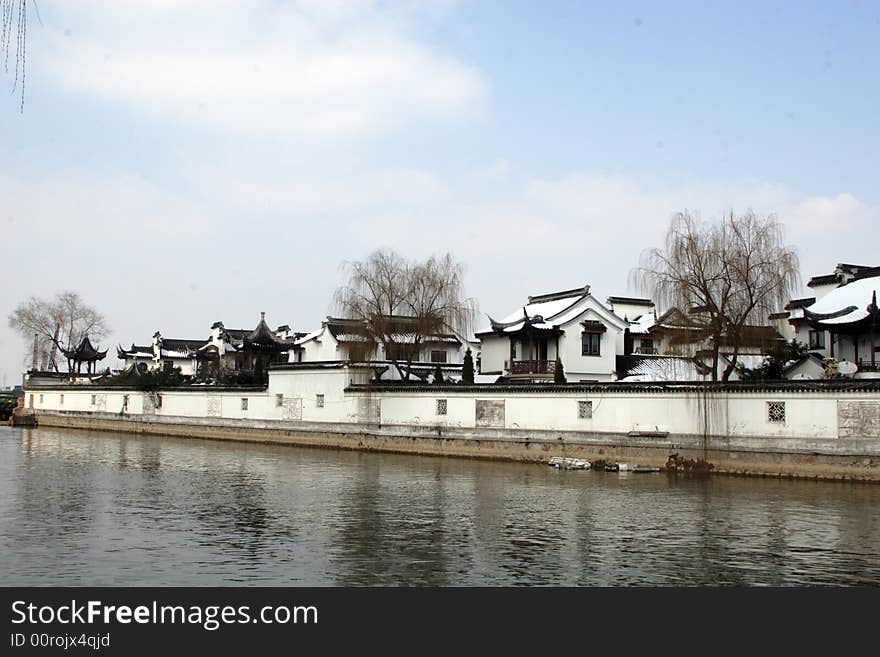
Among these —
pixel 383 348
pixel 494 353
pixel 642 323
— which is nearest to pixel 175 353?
pixel 383 348

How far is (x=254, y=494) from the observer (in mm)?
20547

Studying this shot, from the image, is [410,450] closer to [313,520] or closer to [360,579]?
[313,520]

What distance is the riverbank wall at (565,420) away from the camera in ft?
74.8

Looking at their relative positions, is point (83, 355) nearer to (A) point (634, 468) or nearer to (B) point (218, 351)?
(B) point (218, 351)

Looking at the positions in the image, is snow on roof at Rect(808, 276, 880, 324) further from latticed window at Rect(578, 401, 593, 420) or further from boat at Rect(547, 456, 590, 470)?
boat at Rect(547, 456, 590, 470)

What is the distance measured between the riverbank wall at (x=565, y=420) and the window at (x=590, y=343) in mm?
10470

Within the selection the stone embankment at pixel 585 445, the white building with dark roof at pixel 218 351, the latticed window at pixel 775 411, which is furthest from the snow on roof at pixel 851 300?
the white building with dark roof at pixel 218 351

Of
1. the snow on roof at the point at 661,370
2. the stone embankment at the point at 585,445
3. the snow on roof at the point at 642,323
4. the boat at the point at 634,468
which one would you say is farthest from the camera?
the snow on roof at the point at 642,323

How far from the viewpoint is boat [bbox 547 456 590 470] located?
2659 cm

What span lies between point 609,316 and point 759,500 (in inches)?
913

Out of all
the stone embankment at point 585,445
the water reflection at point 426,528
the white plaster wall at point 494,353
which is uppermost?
the white plaster wall at point 494,353

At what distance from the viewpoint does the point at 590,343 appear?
4159cm

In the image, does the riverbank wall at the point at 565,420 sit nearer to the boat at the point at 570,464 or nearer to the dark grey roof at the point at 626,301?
the boat at the point at 570,464

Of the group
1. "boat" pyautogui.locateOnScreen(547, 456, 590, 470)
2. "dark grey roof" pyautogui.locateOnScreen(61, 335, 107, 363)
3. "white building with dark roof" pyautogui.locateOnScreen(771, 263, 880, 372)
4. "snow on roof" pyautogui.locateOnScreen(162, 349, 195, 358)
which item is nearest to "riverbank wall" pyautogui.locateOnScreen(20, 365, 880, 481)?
"boat" pyautogui.locateOnScreen(547, 456, 590, 470)
